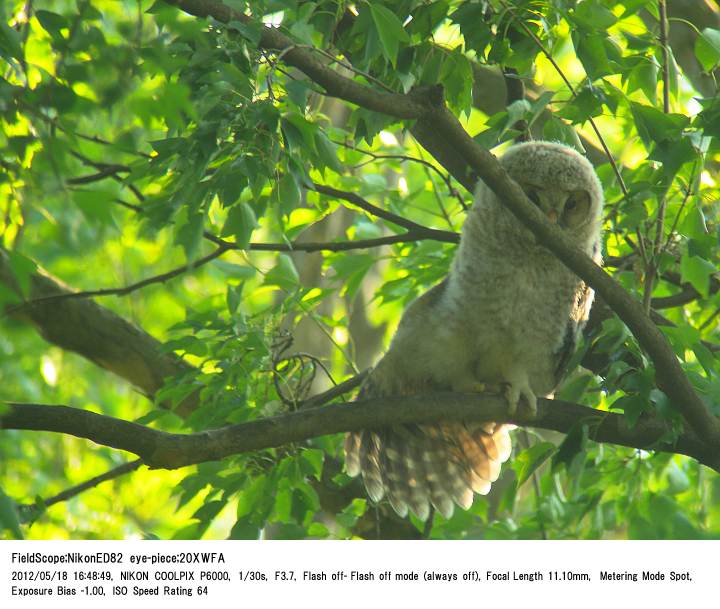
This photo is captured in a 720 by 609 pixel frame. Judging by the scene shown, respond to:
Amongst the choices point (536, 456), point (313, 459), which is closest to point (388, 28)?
point (536, 456)

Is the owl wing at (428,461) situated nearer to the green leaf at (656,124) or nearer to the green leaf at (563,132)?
the green leaf at (563,132)

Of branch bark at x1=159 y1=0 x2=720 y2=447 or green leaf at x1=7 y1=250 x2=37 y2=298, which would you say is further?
branch bark at x1=159 y1=0 x2=720 y2=447

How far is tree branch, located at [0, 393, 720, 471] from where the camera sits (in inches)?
73.4

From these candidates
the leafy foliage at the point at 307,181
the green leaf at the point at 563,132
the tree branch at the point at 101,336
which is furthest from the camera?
the tree branch at the point at 101,336

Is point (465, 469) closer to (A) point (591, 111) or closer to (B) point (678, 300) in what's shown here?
(B) point (678, 300)

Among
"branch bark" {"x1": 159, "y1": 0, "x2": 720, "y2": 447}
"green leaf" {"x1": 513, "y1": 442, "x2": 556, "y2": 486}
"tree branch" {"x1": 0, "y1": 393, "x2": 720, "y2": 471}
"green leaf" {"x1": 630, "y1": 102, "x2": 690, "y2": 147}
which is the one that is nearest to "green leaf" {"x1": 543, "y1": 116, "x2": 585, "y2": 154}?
"green leaf" {"x1": 630, "y1": 102, "x2": 690, "y2": 147}

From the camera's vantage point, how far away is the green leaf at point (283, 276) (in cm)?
285

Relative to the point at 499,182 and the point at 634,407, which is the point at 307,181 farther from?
the point at 634,407

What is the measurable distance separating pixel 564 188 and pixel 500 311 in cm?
47

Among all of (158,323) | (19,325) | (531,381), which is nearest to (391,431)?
(531,381)

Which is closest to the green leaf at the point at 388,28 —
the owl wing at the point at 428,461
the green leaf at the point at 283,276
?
the green leaf at the point at 283,276

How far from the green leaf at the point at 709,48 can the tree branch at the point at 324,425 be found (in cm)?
92

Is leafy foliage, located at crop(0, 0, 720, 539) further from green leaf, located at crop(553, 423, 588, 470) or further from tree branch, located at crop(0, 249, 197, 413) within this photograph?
tree branch, located at crop(0, 249, 197, 413)
